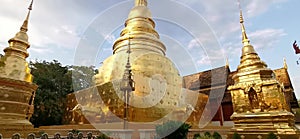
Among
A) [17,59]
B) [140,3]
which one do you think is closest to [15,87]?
[17,59]

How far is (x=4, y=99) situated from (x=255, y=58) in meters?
10.8

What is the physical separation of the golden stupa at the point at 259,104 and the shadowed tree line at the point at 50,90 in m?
12.3

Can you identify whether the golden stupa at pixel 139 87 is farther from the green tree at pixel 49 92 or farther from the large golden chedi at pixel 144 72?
the green tree at pixel 49 92

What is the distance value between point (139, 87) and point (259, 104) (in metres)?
5.65

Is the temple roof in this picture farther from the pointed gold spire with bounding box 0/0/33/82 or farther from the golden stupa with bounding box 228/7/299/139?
the pointed gold spire with bounding box 0/0/33/82

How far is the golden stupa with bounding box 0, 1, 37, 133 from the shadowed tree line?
615 centimetres

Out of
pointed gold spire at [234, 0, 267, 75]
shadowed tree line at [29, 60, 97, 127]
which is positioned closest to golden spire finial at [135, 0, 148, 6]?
shadowed tree line at [29, 60, 97, 127]

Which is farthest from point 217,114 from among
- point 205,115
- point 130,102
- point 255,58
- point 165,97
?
point 130,102

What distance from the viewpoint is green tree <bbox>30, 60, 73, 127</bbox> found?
1374cm

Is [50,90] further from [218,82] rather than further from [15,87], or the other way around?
[218,82]

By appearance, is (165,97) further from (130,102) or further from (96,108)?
(96,108)

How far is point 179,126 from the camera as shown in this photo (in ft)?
15.8

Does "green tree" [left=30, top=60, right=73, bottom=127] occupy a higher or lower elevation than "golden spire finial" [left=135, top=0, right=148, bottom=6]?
lower

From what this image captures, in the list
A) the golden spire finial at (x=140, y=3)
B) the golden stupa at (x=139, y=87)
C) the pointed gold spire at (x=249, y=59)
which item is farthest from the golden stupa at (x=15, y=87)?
the golden spire finial at (x=140, y=3)
